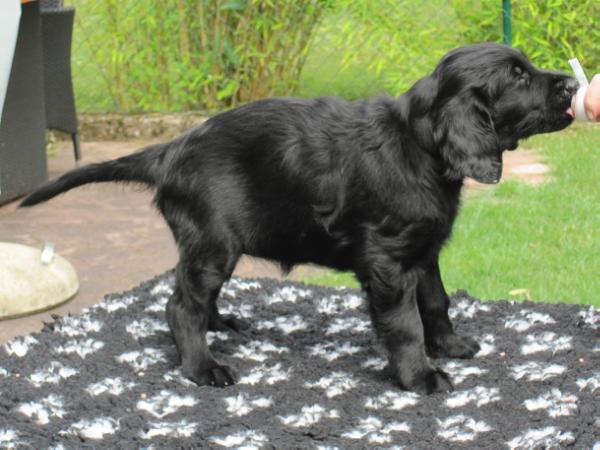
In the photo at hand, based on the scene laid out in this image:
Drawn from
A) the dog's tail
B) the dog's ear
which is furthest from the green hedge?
the dog's ear

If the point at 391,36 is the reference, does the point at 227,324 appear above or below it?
below

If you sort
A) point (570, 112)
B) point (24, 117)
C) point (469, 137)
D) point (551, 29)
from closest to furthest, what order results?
point (469, 137) < point (570, 112) < point (24, 117) < point (551, 29)

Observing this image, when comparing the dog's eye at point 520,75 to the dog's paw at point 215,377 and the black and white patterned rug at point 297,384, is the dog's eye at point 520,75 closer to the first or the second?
the black and white patterned rug at point 297,384

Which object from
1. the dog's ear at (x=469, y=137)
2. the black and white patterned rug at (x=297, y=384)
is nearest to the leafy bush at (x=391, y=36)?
→ the black and white patterned rug at (x=297, y=384)

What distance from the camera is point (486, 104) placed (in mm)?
3684

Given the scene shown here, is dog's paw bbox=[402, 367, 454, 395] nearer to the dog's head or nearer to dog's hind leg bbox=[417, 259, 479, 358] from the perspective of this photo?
dog's hind leg bbox=[417, 259, 479, 358]

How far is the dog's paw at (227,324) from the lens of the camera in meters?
4.53

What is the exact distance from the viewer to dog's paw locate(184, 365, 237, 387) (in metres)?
3.96

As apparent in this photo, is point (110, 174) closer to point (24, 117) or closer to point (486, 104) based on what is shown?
point (486, 104)

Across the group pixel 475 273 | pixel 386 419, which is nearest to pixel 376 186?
pixel 386 419

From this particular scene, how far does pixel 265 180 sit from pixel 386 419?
38.1 inches

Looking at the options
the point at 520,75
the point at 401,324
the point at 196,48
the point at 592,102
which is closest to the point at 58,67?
the point at 196,48

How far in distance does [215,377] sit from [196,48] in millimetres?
4764

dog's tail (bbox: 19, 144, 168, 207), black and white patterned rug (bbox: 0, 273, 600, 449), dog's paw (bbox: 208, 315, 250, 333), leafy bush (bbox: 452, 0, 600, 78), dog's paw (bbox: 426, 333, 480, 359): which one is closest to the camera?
black and white patterned rug (bbox: 0, 273, 600, 449)
